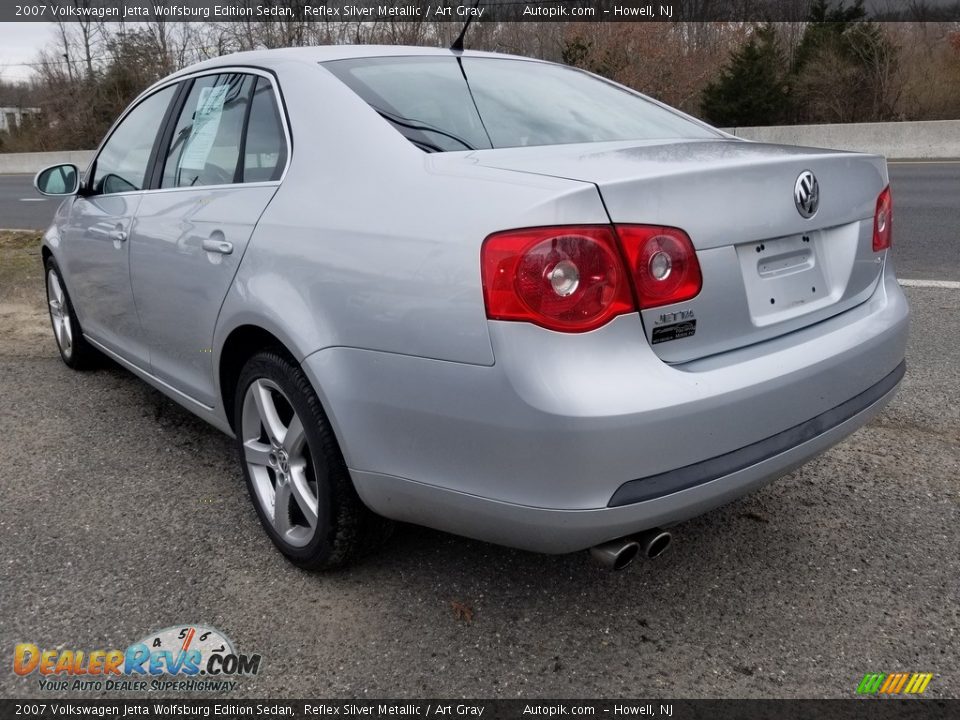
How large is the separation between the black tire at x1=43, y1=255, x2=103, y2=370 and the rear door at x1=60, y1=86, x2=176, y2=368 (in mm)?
267

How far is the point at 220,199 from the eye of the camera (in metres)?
2.85

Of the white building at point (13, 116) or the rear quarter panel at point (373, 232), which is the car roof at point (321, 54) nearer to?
the rear quarter panel at point (373, 232)

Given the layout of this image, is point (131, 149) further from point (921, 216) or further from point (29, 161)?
point (29, 161)

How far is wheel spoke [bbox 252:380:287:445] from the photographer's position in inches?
105

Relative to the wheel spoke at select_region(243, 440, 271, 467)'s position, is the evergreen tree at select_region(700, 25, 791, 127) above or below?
above

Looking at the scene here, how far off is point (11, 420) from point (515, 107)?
9.85 feet

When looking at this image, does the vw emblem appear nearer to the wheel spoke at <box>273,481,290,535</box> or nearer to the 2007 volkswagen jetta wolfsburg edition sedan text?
the 2007 volkswagen jetta wolfsburg edition sedan text

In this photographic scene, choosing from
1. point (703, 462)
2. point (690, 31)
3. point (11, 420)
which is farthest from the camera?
point (690, 31)

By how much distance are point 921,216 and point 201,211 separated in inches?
336

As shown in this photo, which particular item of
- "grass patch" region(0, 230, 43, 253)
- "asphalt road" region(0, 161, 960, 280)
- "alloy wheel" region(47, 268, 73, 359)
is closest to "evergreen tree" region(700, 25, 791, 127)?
"asphalt road" region(0, 161, 960, 280)

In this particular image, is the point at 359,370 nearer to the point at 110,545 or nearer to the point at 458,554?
the point at 458,554

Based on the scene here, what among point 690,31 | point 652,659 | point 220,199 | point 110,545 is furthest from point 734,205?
point 690,31

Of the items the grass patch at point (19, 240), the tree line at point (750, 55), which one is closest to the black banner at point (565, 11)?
the tree line at point (750, 55)

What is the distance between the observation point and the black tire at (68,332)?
4.64 m
